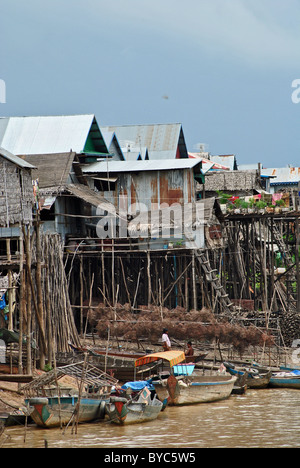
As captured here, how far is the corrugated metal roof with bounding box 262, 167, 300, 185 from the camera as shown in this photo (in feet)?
170

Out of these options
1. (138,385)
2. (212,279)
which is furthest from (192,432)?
(212,279)

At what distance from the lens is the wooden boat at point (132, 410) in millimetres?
17766

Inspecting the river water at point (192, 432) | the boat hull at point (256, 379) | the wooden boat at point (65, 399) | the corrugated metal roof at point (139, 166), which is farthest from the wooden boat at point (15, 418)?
the corrugated metal roof at point (139, 166)

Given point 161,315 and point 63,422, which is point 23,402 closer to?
point 63,422

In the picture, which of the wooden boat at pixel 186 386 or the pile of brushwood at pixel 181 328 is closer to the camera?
the wooden boat at pixel 186 386

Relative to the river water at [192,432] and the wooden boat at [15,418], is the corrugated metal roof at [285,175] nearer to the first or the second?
the river water at [192,432]

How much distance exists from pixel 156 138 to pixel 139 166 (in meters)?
10.0

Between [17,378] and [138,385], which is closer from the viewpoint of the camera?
[17,378]

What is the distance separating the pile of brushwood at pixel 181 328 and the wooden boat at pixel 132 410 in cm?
599

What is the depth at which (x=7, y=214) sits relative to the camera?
21172 mm

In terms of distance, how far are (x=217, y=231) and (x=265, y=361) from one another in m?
7.66

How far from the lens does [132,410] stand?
59.2 ft

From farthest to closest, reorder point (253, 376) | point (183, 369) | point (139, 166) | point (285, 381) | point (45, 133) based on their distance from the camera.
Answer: point (45, 133), point (139, 166), point (253, 376), point (285, 381), point (183, 369)

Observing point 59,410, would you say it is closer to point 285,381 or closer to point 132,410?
point 132,410
